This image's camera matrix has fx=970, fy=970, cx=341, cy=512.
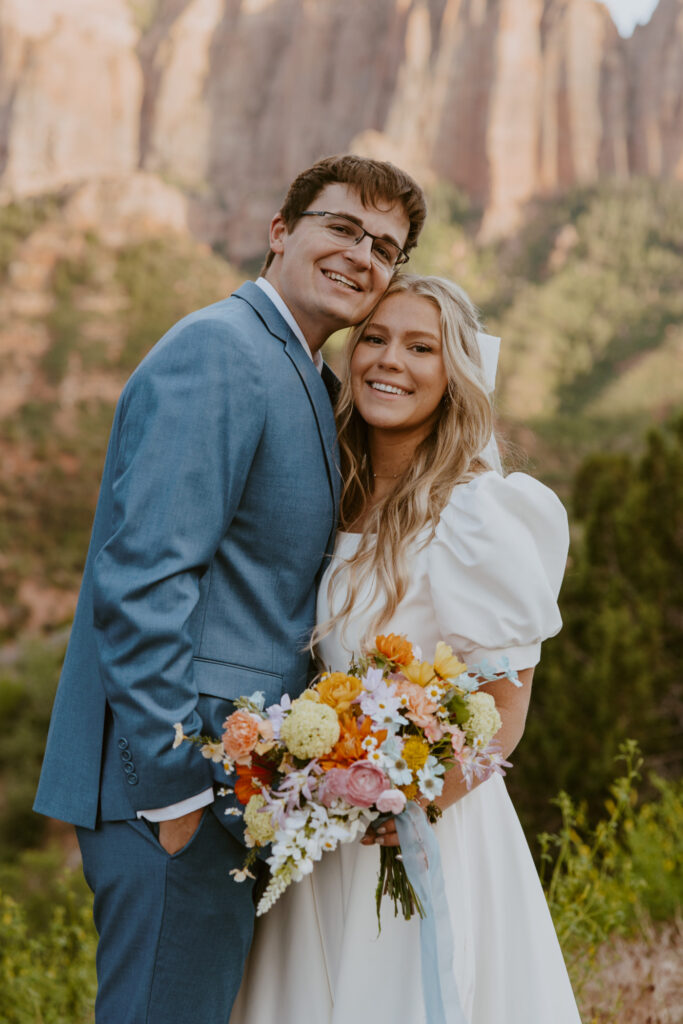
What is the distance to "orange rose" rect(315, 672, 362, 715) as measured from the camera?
1.75 m

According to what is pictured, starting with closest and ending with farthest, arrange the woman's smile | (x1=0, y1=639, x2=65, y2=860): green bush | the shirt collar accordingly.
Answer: the shirt collar
the woman's smile
(x1=0, y1=639, x2=65, y2=860): green bush

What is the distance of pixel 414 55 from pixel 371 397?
7822cm

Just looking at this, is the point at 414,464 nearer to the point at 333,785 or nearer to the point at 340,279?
the point at 340,279

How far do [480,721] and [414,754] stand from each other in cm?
16

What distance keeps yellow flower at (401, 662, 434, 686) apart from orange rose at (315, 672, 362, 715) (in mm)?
107

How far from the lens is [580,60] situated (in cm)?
6750

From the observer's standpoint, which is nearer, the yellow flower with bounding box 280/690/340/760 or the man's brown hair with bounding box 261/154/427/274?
the yellow flower with bounding box 280/690/340/760

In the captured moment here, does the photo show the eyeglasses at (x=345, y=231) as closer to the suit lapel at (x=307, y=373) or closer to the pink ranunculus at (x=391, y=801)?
the suit lapel at (x=307, y=373)

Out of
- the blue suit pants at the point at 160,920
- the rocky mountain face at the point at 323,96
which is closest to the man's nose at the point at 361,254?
the blue suit pants at the point at 160,920

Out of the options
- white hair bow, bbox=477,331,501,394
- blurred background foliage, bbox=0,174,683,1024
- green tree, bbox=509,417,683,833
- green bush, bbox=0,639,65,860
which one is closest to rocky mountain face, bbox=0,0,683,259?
blurred background foliage, bbox=0,174,683,1024

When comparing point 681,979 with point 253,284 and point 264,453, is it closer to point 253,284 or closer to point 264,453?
point 264,453

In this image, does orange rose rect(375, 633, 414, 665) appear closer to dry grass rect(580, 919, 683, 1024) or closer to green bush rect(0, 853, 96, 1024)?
dry grass rect(580, 919, 683, 1024)

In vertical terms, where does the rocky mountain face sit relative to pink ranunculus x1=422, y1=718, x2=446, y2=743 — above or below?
above

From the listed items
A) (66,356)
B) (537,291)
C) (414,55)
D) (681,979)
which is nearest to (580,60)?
(414,55)
